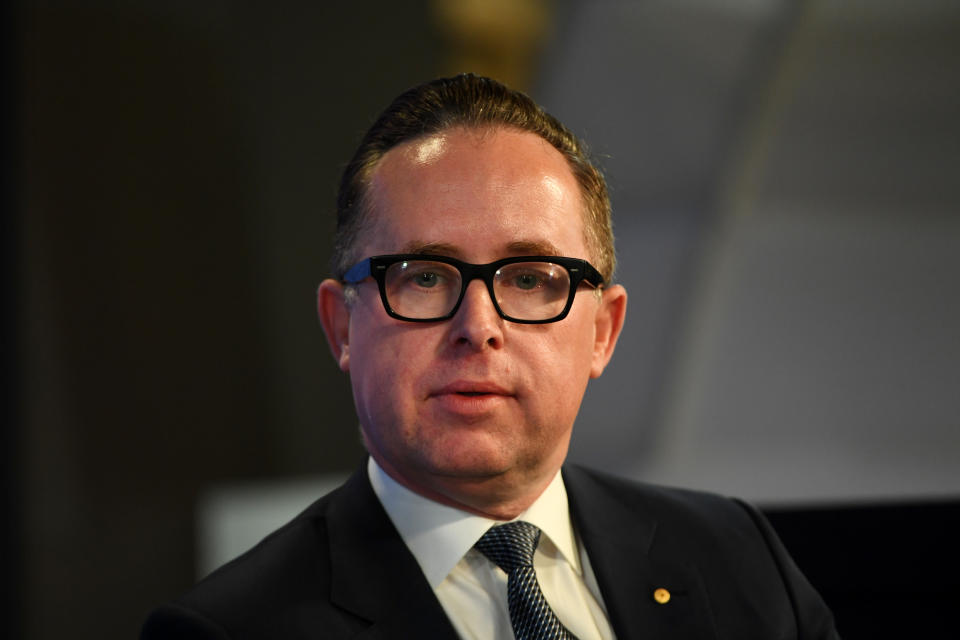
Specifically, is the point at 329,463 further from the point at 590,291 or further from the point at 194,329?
the point at 590,291

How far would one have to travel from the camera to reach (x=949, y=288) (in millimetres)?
6777

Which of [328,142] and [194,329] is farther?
[328,142]

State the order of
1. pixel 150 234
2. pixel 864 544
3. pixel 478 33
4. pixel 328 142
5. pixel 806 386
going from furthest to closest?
pixel 806 386, pixel 478 33, pixel 328 142, pixel 150 234, pixel 864 544

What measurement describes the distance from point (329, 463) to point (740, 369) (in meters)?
3.35

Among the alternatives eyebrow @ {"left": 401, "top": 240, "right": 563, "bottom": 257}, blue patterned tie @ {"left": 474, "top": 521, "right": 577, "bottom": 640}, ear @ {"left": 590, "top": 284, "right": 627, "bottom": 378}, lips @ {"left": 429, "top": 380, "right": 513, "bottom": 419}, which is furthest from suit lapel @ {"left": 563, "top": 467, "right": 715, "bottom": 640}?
eyebrow @ {"left": 401, "top": 240, "right": 563, "bottom": 257}

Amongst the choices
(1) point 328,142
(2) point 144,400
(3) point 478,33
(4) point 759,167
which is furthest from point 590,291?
(4) point 759,167

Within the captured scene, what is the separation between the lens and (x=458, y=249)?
136cm

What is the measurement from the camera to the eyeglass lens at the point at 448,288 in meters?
1.38

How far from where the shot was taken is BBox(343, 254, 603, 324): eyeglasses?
1364 mm

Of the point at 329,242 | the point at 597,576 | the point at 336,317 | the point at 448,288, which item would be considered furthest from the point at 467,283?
the point at 329,242

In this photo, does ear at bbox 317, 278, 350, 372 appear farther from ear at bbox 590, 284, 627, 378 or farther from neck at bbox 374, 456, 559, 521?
ear at bbox 590, 284, 627, 378

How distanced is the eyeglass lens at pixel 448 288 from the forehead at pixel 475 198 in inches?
1.1

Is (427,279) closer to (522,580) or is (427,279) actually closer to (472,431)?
(472,431)

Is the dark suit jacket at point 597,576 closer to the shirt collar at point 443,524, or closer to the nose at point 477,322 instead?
the shirt collar at point 443,524
